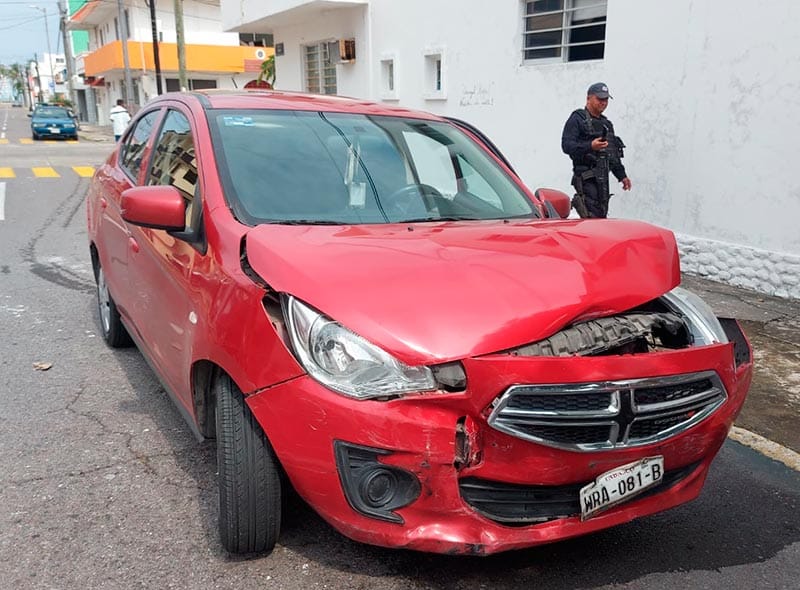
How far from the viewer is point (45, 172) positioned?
17.6 meters

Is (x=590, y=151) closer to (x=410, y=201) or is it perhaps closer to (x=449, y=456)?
(x=410, y=201)

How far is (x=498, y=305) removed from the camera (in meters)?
2.21

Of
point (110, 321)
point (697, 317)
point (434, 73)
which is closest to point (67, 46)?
point (434, 73)

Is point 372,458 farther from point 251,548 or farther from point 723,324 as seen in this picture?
point 723,324

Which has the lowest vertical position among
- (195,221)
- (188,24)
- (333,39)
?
(195,221)

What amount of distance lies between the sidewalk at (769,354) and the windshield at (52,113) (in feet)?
105

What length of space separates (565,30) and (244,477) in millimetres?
7669

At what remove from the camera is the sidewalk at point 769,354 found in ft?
13.1

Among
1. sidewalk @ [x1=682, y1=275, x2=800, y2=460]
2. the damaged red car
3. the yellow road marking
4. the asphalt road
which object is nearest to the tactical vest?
sidewalk @ [x1=682, y1=275, x2=800, y2=460]

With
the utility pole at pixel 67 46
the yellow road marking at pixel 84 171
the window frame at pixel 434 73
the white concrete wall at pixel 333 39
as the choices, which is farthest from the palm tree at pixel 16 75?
the window frame at pixel 434 73

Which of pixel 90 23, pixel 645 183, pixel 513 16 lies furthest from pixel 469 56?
pixel 90 23

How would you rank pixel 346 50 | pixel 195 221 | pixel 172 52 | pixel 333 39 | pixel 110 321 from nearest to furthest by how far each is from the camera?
pixel 195 221 < pixel 110 321 < pixel 346 50 < pixel 333 39 < pixel 172 52

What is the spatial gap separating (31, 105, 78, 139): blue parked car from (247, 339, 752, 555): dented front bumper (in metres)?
33.6

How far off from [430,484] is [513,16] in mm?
8305
